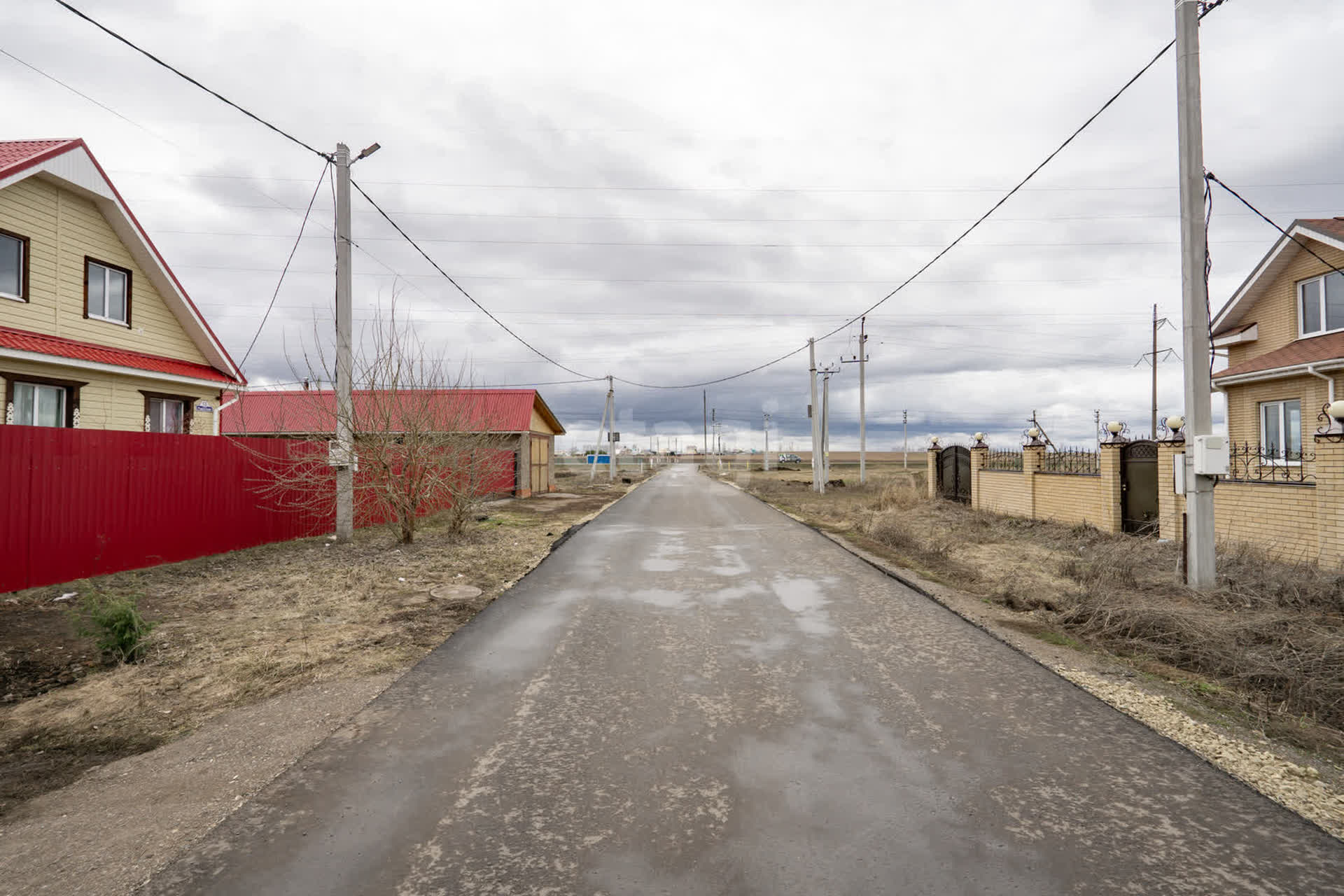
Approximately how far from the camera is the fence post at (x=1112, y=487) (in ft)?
45.3

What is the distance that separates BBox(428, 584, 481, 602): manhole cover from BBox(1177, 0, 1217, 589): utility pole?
834 centimetres

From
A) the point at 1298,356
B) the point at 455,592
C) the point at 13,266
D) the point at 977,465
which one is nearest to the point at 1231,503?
the point at 1298,356

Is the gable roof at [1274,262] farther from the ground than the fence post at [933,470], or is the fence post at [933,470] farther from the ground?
the gable roof at [1274,262]

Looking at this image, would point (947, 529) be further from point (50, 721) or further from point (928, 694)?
point (50, 721)

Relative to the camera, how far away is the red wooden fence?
8211 mm

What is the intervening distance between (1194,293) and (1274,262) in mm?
12483

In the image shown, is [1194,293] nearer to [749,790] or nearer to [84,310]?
[749,790]

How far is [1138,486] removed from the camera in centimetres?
1349

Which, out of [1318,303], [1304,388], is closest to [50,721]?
[1304,388]

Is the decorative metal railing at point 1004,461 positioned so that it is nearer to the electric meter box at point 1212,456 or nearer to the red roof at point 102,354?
the electric meter box at point 1212,456

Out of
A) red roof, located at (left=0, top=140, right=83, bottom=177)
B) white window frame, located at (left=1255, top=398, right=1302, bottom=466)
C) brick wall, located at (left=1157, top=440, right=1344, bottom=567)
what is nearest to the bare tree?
red roof, located at (left=0, top=140, right=83, bottom=177)

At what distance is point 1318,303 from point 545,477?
26.8 metres

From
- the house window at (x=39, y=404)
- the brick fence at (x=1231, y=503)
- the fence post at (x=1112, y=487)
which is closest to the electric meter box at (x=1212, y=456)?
the brick fence at (x=1231, y=503)

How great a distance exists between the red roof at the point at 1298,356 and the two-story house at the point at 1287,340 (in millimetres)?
25
